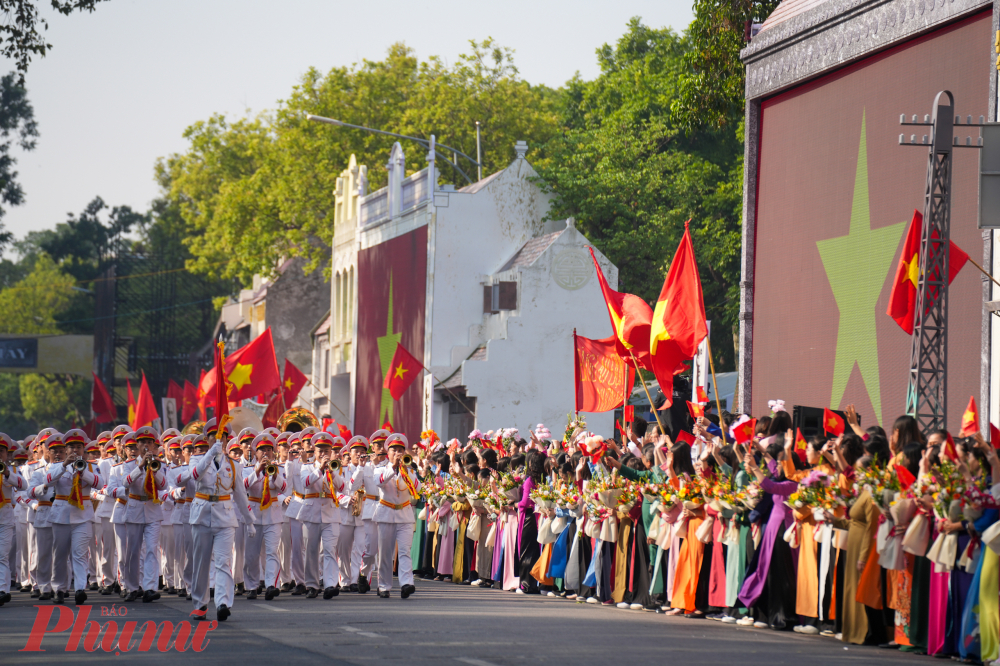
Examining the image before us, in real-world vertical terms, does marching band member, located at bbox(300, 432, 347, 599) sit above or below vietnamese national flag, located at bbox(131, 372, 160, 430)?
below

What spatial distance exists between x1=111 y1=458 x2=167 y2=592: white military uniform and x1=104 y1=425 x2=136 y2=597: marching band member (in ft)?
0.27

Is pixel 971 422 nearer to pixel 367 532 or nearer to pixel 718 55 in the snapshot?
pixel 367 532

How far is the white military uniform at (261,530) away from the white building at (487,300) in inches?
702

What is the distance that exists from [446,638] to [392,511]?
16.4 ft

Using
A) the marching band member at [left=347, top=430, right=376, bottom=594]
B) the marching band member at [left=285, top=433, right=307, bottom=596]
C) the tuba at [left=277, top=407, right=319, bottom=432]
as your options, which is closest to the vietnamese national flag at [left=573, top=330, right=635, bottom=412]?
the marching band member at [left=347, top=430, right=376, bottom=594]

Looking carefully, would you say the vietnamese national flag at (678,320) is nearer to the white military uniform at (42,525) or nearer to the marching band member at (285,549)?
the marching band member at (285,549)

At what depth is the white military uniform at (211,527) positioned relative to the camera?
13.6 m

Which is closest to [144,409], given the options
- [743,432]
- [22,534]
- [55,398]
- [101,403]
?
[101,403]

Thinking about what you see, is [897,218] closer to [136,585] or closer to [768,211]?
[768,211]

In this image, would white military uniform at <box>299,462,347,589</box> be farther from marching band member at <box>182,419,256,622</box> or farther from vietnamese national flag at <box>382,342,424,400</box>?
vietnamese national flag at <box>382,342,424,400</box>

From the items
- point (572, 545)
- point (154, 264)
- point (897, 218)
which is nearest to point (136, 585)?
point (572, 545)

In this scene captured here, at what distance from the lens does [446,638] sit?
11.8 m

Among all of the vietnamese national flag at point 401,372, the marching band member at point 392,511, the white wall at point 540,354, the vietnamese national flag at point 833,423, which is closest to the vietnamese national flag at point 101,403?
the white wall at point 540,354

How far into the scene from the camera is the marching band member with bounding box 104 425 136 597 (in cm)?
1688
